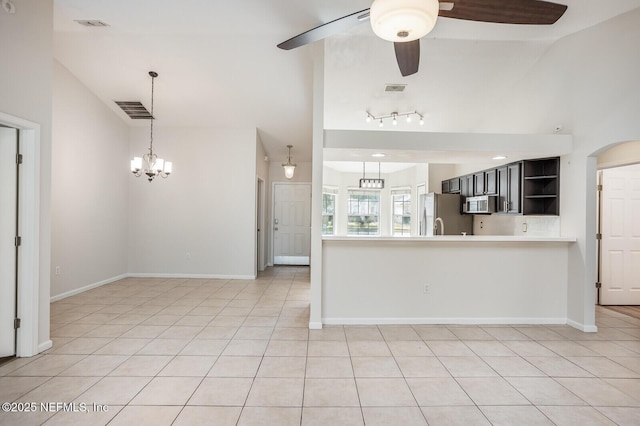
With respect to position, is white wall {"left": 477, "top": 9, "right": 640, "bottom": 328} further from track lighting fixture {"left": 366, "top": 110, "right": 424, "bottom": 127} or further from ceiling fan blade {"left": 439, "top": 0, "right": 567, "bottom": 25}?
ceiling fan blade {"left": 439, "top": 0, "right": 567, "bottom": 25}

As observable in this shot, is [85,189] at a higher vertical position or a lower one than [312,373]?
higher

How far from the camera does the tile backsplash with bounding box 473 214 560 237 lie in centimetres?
430

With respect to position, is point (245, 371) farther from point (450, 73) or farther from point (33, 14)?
point (450, 73)

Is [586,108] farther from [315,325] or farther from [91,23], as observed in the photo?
[91,23]

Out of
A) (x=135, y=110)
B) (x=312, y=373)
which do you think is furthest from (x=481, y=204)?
(x=135, y=110)

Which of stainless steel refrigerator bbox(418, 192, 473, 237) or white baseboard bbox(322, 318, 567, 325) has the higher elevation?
stainless steel refrigerator bbox(418, 192, 473, 237)

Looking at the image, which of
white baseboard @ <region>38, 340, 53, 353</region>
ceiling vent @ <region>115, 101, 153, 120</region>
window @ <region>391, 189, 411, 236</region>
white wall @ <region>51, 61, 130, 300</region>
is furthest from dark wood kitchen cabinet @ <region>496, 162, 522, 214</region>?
white wall @ <region>51, 61, 130, 300</region>

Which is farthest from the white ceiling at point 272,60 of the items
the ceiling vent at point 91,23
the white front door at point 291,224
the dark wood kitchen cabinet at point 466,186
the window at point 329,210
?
the window at point 329,210

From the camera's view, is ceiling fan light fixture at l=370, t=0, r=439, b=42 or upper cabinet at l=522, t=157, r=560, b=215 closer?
ceiling fan light fixture at l=370, t=0, r=439, b=42

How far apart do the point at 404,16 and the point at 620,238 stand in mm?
5297

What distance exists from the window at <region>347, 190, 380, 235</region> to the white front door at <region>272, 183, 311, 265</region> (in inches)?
78.1

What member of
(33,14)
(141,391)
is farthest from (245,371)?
(33,14)

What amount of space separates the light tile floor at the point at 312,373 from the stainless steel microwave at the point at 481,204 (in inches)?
71.4

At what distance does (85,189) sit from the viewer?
17.0ft
